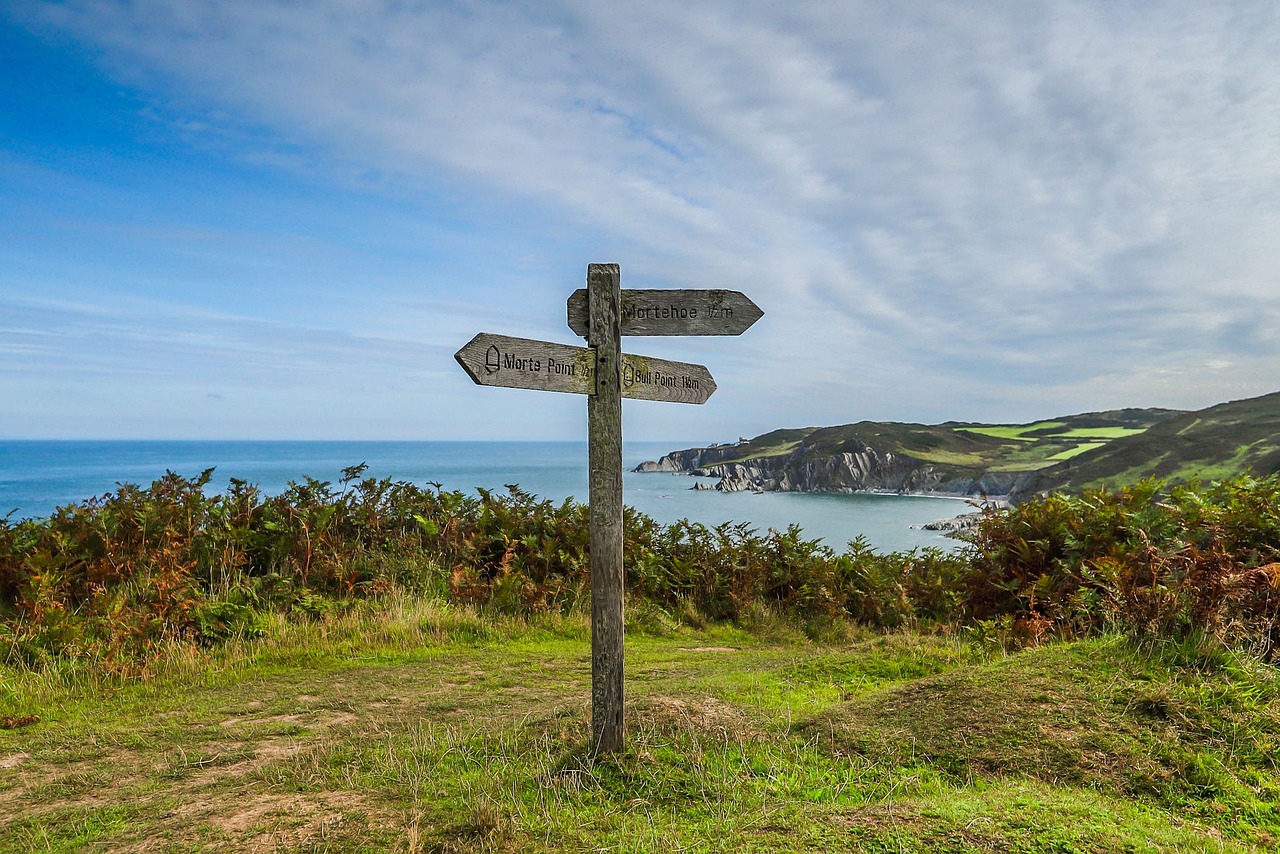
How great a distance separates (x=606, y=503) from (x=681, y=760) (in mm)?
1536

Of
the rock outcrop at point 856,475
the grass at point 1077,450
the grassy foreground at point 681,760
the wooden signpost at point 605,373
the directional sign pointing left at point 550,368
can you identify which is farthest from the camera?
the rock outcrop at point 856,475

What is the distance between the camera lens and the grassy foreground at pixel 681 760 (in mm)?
3193

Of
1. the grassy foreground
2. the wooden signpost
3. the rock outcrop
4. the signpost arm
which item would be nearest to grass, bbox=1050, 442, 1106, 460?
the rock outcrop

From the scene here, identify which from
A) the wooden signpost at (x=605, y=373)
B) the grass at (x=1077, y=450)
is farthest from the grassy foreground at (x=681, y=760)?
the grass at (x=1077, y=450)

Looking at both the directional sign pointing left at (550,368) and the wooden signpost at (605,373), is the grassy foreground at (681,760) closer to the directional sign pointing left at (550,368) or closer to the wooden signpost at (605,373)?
the wooden signpost at (605,373)

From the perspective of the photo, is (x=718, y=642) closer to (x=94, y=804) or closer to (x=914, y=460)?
(x=94, y=804)

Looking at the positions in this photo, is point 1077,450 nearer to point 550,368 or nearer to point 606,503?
point 606,503

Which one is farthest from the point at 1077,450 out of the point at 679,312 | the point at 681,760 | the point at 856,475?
the point at 681,760

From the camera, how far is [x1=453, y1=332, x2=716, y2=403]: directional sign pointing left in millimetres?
3941

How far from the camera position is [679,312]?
4492mm

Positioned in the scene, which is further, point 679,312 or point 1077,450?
point 1077,450

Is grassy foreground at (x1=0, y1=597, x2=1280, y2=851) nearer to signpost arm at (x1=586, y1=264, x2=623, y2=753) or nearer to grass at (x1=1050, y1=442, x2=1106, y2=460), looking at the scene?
signpost arm at (x1=586, y1=264, x2=623, y2=753)

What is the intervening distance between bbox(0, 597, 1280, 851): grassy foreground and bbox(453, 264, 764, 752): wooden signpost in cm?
57

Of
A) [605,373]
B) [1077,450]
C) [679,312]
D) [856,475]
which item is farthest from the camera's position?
[1077,450]
